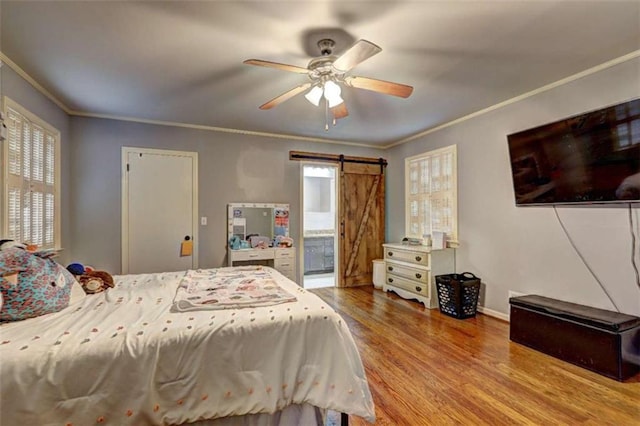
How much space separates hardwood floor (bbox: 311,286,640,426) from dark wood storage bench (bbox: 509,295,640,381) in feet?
0.26

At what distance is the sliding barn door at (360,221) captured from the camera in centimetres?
531

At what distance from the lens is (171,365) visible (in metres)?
1.43

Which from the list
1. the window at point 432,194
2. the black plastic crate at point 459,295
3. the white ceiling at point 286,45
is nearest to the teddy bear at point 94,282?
the white ceiling at point 286,45

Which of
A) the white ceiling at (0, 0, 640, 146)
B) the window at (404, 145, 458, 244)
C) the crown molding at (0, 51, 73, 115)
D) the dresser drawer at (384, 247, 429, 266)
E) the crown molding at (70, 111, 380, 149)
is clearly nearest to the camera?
the white ceiling at (0, 0, 640, 146)

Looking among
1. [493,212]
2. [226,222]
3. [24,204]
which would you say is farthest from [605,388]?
[24,204]

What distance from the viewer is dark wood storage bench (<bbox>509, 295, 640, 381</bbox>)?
2242mm

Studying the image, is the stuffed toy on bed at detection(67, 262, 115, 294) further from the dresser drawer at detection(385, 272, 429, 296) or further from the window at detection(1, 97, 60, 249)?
the dresser drawer at detection(385, 272, 429, 296)

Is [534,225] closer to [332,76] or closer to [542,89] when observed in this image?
[542,89]

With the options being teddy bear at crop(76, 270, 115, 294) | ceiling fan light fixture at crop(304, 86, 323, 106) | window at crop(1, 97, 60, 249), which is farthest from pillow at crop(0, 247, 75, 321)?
ceiling fan light fixture at crop(304, 86, 323, 106)

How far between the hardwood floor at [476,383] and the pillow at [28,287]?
6.09ft

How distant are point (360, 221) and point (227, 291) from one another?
362 cm

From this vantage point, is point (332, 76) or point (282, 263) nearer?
point (332, 76)

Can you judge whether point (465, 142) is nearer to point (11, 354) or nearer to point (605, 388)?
point (605, 388)

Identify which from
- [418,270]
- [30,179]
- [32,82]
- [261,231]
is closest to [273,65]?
[32,82]
